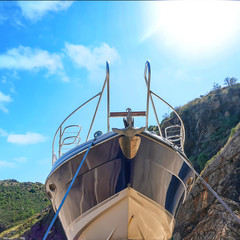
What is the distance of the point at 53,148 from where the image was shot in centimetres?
654

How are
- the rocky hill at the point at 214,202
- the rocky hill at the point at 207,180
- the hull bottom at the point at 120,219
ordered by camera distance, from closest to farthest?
the hull bottom at the point at 120,219
the rocky hill at the point at 214,202
the rocky hill at the point at 207,180

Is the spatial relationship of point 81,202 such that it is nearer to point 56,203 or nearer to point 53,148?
point 56,203

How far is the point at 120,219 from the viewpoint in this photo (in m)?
4.30

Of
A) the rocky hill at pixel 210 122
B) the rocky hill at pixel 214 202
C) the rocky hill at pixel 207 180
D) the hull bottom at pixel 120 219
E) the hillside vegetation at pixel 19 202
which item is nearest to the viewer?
the hull bottom at pixel 120 219

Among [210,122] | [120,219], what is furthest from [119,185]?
[210,122]

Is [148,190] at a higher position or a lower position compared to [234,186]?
higher

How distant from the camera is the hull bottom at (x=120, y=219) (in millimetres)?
4328

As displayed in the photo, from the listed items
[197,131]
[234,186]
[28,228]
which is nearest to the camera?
[234,186]

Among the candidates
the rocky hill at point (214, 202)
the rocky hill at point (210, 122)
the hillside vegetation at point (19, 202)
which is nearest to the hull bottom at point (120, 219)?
the rocky hill at point (214, 202)

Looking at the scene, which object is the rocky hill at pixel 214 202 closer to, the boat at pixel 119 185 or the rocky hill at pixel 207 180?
the rocky hill at pixel 207 180

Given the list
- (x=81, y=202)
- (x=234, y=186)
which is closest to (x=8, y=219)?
(x=234, y=186)

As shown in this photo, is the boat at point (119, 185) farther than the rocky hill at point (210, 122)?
No

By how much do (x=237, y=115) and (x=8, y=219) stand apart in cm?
4115

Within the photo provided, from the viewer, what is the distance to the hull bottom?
433cm
